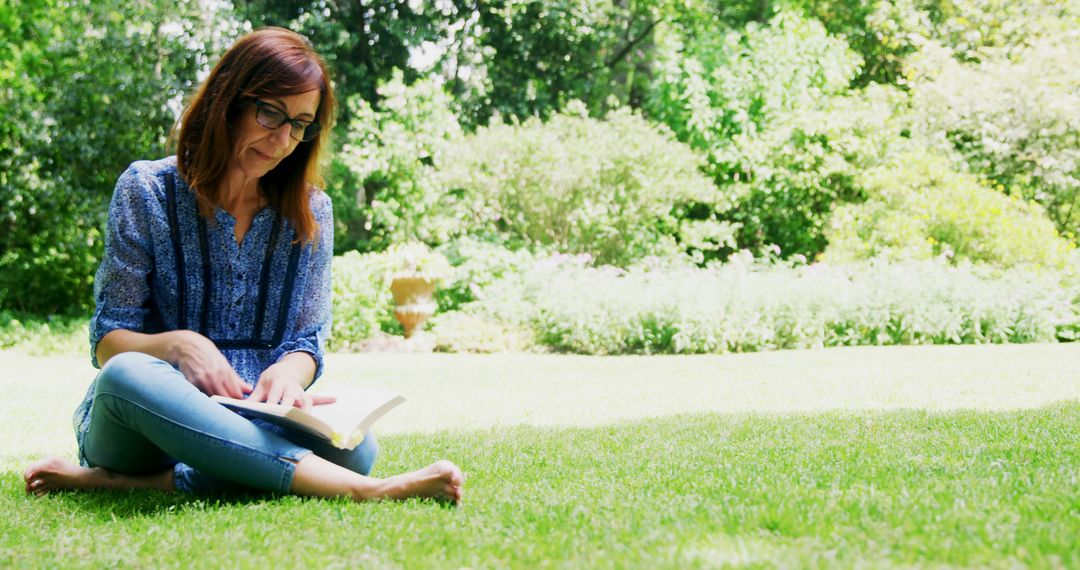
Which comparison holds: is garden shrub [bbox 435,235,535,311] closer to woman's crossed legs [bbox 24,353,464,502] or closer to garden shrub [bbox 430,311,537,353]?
garden shrub [bbox 430,311,537,353]

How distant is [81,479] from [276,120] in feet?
3.85

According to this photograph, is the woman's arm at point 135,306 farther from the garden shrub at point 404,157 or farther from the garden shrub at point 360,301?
the garden shrub at point 404,157

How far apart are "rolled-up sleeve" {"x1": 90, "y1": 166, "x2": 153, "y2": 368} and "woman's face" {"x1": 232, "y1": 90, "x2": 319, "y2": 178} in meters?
0.28

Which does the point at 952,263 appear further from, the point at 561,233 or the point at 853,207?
the point at 561,233

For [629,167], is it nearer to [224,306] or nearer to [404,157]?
[404,157]

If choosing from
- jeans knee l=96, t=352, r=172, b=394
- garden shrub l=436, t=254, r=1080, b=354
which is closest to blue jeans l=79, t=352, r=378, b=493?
jeans knee l=96, t=352, r=172, b=394

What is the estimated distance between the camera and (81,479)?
2.69 metres

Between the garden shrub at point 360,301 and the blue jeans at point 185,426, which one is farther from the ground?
the blue jeans at point 185,426

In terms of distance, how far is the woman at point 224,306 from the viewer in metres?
2.35

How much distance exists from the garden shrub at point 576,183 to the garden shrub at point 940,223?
228 cm

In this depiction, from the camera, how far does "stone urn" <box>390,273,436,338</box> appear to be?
9828 mm

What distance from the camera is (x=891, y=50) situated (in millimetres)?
16250

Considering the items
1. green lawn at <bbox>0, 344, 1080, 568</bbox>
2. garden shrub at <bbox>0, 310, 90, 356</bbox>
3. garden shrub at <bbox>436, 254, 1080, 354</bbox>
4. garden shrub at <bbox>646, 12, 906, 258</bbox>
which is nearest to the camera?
green lawn at <bbox>0, 344, 1080, 568</bbox>

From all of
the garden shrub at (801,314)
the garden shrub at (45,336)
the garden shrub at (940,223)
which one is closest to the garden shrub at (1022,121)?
the garden shrub at (940,223)
